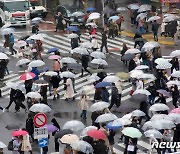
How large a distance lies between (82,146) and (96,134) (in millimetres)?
960

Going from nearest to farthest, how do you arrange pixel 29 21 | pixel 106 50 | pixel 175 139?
1. pixel 175 139
2. pixel 106 50
3. pixel 29 21

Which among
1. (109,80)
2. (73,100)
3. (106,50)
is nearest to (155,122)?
(109,80)

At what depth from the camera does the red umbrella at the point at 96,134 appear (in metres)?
20.6

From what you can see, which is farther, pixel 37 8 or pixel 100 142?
pixel 37 8

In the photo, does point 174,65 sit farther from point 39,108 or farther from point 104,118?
point 104,118

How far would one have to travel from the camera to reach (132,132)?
69.4 ft

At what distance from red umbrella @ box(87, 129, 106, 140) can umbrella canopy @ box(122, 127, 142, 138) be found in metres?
0.78

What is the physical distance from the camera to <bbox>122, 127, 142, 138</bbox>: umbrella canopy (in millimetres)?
21031

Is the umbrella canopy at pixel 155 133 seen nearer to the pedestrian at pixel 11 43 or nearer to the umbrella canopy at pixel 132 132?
the umbrella canopy at pixel 132 132

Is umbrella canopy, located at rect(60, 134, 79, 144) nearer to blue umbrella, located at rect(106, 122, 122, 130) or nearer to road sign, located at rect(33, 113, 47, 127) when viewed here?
road sign, located at rect(33, 113, 47, 127)

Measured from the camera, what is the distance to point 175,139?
22.3 metres

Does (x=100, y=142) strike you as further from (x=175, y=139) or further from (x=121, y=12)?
(x=121, y=12)

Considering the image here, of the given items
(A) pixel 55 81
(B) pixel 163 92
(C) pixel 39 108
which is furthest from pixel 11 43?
(C) pixel 39 108

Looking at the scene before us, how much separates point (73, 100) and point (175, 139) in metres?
8.48
